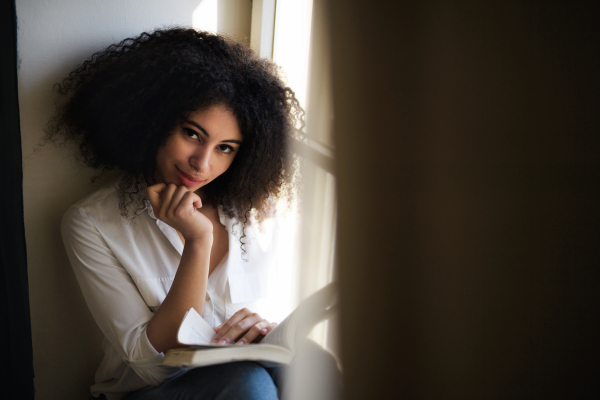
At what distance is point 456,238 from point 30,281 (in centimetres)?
100

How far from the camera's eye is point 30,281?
90 centimetres

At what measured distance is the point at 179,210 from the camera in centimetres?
86

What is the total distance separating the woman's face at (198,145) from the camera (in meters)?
0.84

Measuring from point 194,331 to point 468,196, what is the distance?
2.01 feet

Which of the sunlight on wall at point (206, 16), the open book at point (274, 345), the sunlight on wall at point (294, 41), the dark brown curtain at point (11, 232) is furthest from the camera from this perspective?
the sunlight on wall at point (294, 41)

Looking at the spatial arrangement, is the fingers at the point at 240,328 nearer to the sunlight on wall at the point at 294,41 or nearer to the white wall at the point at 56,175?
the white wall at the point at 56,175

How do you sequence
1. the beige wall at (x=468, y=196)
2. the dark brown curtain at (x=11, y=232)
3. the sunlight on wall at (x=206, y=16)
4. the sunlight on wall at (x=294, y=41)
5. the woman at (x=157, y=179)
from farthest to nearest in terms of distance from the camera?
the sunlight on wall at (x=294, y=41) → the sunlight on wall at (x=206, y=16) → the woman at (x=157, y=179) → the dark brown curtain at (x=11, y=232) → the beige wall at (x=468, y=196)

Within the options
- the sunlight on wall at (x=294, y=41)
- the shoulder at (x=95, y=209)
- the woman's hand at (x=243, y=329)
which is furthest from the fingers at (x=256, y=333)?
the sunlight on wall at (x=294, y=41)

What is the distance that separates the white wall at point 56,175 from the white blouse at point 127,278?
10cm

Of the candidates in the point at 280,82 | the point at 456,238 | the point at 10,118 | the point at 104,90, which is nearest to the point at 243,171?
the point at 280,82

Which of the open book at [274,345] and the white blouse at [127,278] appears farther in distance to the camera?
the white blouse at [127,278]

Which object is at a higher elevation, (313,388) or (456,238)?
(456,238)

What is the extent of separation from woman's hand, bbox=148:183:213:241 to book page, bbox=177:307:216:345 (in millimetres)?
191

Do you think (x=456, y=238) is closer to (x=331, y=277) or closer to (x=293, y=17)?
(x=331, y=277)
